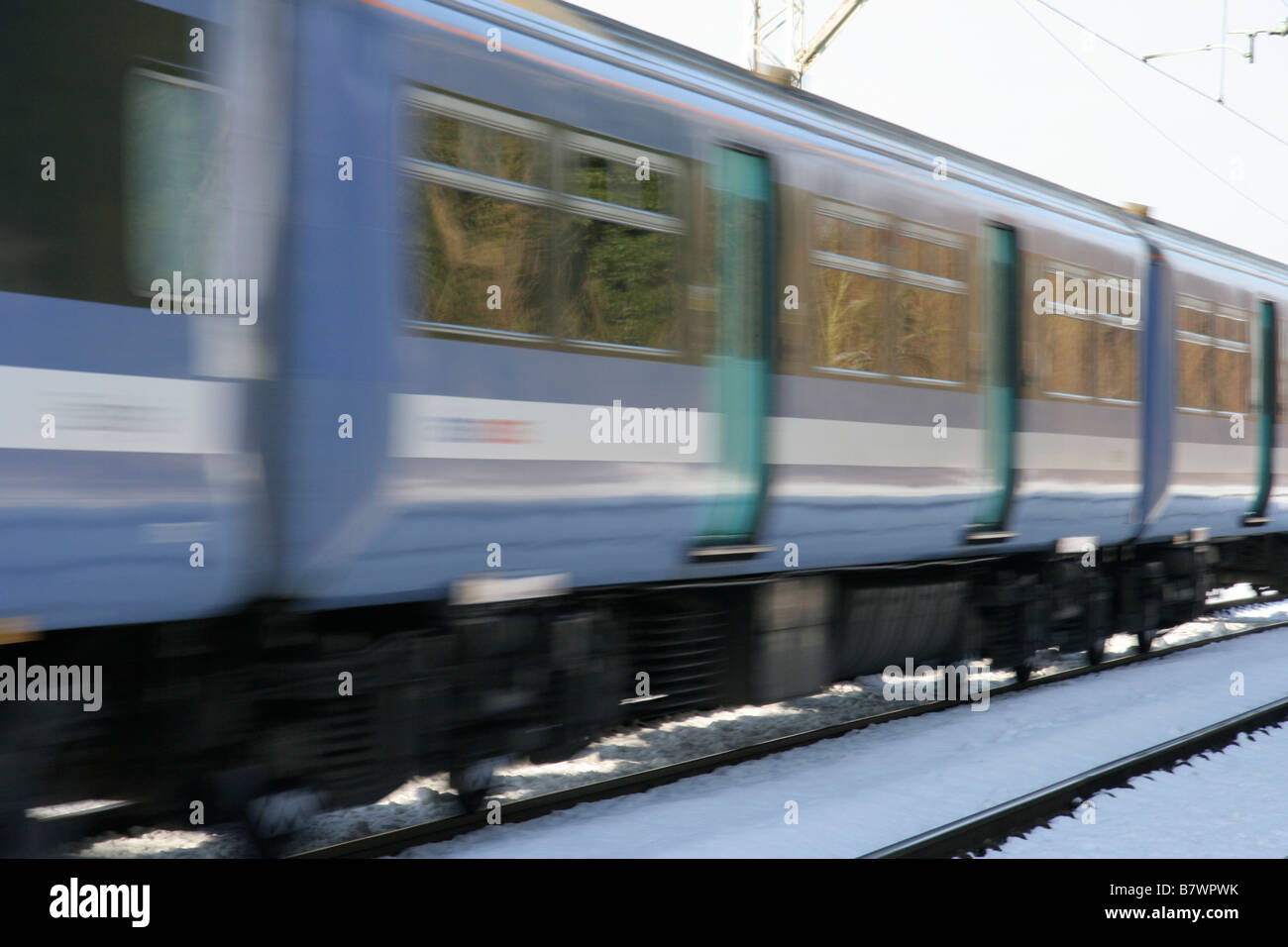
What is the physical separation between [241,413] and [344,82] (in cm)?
130

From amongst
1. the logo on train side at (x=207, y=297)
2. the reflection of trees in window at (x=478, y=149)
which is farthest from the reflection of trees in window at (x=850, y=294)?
the logo on train side at (x=207, y=297)

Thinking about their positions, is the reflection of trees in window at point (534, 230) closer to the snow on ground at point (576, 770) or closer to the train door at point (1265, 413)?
the snow on ground at point (576, 770)

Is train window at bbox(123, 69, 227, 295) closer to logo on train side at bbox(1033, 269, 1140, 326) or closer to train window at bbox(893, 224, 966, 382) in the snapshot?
train window at bbox(893, 224, 966, 382)

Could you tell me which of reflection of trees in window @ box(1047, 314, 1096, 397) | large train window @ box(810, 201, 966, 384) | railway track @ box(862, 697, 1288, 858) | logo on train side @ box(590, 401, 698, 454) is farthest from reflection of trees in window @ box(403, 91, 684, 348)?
reflection of trees in window @ box(1047, 314, 1096, 397)

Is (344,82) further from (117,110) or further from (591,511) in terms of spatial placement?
(591,511)

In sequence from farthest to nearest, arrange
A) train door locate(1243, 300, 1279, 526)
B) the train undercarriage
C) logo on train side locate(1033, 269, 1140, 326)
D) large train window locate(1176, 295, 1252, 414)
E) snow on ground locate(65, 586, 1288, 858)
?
train door locate(1243, 300, 1279, 526)
large train window locate(1176, 295, 1252, 414)
logo on train side locate(1033, 269, 1140, 326)
snow on ground locate(65, 586, 1288, 858)
the train undercarriage

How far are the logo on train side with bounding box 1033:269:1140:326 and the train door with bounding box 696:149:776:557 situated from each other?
3.05 meters

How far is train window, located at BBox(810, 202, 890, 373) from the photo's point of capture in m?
6.84

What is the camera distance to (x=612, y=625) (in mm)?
5980

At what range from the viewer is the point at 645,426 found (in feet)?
18.8

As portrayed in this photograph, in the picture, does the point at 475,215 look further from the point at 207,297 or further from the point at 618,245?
the point at 207,297

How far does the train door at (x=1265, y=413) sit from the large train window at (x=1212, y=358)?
39 cm

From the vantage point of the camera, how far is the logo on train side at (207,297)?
4.03 metres
